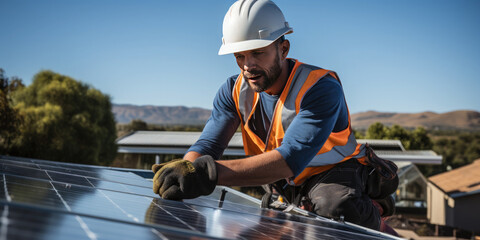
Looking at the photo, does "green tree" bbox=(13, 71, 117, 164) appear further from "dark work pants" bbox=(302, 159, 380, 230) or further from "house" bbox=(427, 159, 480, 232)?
"dark work pants" bbox=(302, 159, 380, 230)

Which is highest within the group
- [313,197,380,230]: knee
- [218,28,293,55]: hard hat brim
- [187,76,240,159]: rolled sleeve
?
[218,28,293,55]: hard hat brim

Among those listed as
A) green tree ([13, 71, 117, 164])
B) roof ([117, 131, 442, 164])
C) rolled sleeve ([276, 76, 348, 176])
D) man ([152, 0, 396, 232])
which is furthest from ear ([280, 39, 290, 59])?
green tree ([13, 71, 117, 164])

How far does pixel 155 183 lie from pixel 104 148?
38950 millimetres

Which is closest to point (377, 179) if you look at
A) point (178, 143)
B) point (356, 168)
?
point (356, 168)

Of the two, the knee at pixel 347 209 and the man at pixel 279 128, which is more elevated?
the man at pixel 279 128

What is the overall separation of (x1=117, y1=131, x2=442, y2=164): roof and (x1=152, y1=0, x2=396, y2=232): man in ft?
88.9

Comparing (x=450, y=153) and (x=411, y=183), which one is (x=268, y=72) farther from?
(x=450, y=153)

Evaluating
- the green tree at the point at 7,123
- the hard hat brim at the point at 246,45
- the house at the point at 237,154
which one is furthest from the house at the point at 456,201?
the hard hat brim at the point at 246,45

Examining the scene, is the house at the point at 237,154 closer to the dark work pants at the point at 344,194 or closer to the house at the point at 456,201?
the house at the point at 456,201

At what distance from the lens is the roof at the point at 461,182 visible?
35.1 meters

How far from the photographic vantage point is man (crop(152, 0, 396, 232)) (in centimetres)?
301

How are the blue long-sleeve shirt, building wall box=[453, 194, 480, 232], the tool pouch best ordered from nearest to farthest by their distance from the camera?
the blue long-sleeve shirt
the tool pouch
building wall box=[453, 194, 480, 232]

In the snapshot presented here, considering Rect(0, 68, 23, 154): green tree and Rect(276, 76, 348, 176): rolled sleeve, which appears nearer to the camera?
Rect(276, 76, 348, 176): rolled sleeve

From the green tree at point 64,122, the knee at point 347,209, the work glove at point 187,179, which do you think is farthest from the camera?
the green tree at point 64,122
